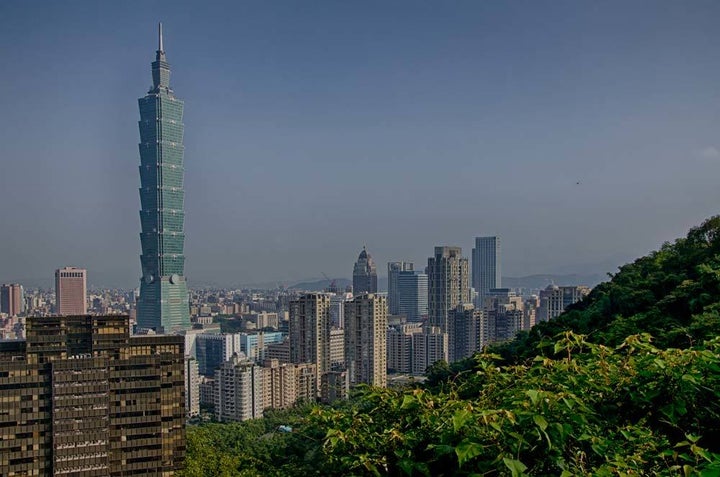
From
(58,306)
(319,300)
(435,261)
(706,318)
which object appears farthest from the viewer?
(58,306)

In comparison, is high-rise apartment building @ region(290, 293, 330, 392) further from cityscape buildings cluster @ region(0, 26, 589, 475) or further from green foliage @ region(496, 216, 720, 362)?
green foliage @ region(496, 216, 720, 362)

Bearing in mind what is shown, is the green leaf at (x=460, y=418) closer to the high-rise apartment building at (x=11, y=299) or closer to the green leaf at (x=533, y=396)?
the green leaf at (x=533, y=396)

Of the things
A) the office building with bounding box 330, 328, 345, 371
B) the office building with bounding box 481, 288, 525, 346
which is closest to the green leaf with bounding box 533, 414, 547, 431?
the office building with bounding box 330, 328, 345, 371

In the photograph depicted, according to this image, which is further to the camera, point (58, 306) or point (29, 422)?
point (58, 306)

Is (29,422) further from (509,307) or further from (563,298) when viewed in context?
(509,307)

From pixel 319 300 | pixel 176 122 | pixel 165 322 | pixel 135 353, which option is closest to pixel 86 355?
pixel 135 353

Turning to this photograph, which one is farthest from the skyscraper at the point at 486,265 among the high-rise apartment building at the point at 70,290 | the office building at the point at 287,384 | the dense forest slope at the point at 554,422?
the dense forest slope at the point at 554,422
